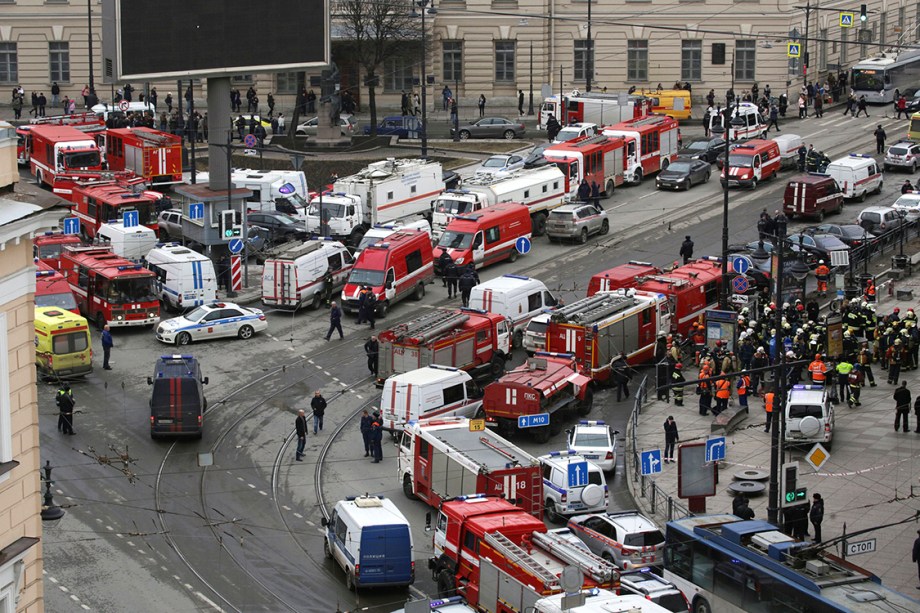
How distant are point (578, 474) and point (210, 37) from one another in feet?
82.0

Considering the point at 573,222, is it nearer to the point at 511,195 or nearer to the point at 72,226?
the point at 511,195

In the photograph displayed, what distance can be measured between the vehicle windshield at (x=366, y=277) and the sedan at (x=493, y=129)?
29.5 meters

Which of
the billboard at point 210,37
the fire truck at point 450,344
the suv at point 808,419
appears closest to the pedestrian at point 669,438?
the suv at point 808,419

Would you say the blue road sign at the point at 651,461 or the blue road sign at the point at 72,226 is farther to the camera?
the blue road sign at the point at 72,226

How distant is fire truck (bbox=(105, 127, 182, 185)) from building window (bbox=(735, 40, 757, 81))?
34180 millimetres

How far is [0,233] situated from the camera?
1772cm

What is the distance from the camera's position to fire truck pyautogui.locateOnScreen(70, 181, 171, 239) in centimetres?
6456

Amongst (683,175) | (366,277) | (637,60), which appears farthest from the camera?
(637,60)

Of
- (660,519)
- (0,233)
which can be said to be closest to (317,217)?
(660,519)

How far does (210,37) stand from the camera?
5650 centimetres

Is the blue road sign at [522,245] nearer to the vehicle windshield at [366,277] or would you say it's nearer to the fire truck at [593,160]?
the fire truck at [593,160]

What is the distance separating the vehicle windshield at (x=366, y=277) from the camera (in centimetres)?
5525

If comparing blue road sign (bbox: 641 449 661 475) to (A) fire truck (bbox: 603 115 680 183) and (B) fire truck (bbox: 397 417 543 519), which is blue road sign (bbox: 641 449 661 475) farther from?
(A) fire truck (bbox: 603 115 680 183)

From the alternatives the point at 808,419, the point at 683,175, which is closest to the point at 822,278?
the point at 808,419
